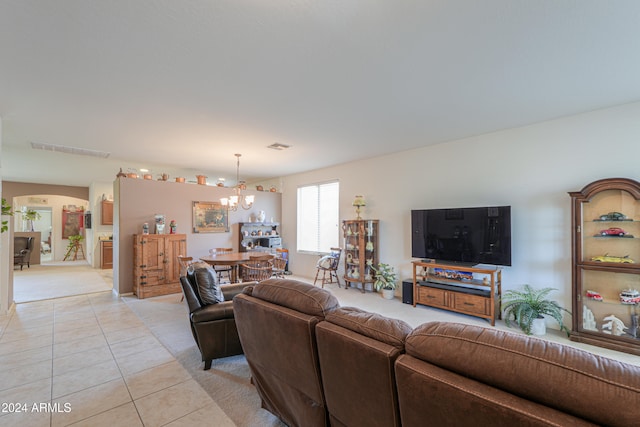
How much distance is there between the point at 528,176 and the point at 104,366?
5.42 m

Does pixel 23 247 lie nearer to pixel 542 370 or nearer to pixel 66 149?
pixel 66 149

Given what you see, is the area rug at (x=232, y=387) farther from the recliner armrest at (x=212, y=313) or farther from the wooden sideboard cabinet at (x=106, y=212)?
the wooden sideboard cabinet at (x=106, y=212)

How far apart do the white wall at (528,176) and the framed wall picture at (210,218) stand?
3890mm

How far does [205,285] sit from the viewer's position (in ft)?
9.09

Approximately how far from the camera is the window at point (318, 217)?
6629 mm

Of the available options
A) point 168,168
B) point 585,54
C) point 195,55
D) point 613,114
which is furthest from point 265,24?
point 168,168

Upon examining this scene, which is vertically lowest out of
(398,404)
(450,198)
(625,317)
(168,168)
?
(625,317)

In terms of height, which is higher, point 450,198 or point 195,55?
point 195,55

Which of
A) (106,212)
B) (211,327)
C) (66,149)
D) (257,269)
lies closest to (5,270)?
(66,149)

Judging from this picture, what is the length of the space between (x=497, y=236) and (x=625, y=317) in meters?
1.48

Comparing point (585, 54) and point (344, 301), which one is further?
point (344, 301)

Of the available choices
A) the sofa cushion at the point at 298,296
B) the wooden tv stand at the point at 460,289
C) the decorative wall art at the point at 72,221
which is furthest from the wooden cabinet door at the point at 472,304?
the decorative wall art at the point at 72,221

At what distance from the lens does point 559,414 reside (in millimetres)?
776

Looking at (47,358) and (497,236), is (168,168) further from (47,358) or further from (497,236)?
(497,236)
